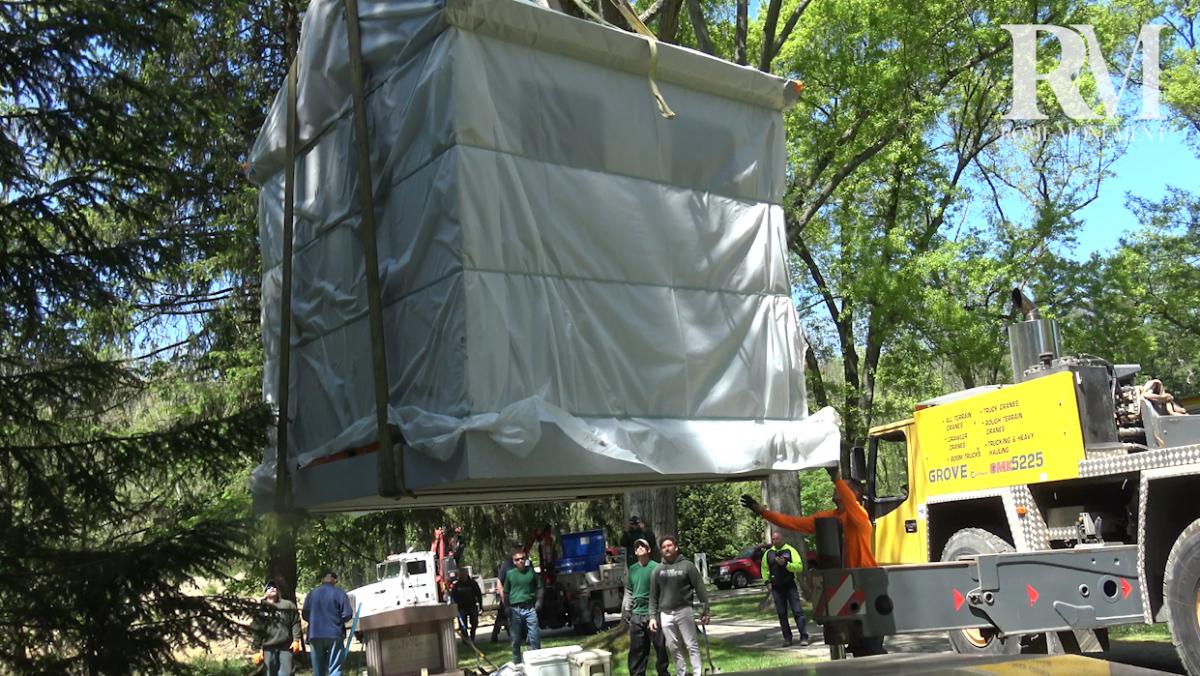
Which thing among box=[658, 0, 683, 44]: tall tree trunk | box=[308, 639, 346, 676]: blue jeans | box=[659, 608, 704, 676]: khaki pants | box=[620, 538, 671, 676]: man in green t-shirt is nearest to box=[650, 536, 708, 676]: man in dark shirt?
box=[659, 608, 704, 676]: khaki pants

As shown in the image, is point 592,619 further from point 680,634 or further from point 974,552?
point 974,552

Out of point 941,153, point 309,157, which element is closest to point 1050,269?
point 941,153

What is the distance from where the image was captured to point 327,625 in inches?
587

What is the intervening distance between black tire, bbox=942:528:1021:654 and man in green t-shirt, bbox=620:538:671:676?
3486mm

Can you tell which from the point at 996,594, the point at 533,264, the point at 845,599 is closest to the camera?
the point at 533,264

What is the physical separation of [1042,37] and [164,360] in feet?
64.9

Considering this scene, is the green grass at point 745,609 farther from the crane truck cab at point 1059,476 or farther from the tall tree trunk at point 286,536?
the tall tree trunk at point 286,536

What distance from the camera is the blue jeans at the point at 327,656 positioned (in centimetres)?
1495

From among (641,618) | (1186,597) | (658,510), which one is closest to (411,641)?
(658,510)

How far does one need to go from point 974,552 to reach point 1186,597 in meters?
2.62

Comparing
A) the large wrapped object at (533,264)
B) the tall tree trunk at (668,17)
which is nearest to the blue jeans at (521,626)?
the tall tree trunk at (668,17)

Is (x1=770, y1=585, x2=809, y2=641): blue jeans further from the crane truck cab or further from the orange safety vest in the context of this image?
the orange safety vest

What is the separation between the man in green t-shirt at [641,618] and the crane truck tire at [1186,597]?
578cm

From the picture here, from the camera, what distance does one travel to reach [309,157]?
7199 mm
